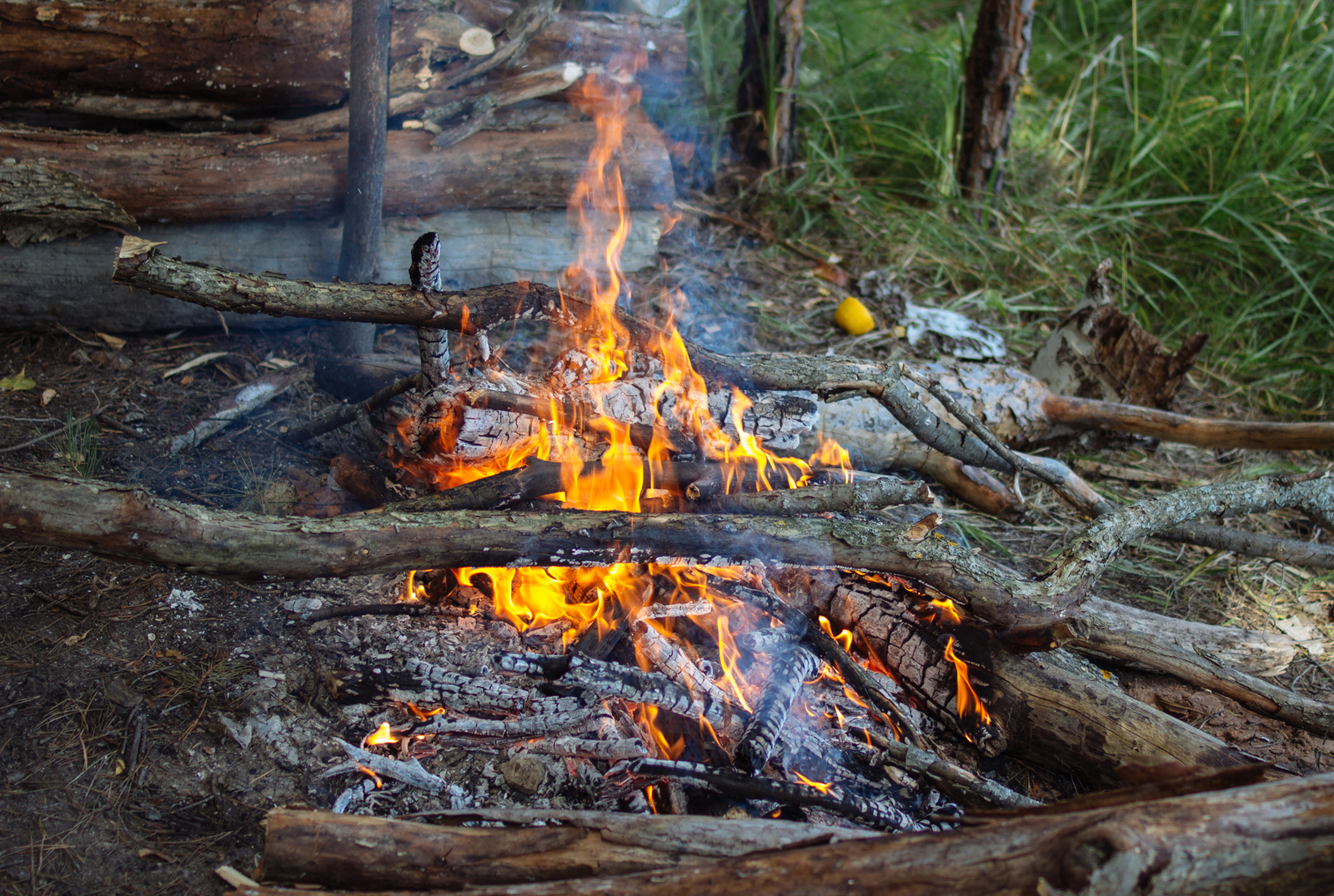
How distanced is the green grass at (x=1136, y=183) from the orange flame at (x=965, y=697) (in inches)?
115

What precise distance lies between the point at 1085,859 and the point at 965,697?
3.64 ft

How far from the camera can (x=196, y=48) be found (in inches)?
147

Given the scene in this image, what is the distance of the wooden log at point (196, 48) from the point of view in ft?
11.7

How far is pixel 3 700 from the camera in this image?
2143 mm

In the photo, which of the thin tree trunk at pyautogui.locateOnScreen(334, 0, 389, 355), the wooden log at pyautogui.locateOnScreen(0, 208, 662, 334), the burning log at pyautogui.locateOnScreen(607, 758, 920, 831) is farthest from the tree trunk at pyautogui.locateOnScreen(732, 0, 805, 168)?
the burning log at pyautogui.locateOnScreen(607, 758, 920, 831)

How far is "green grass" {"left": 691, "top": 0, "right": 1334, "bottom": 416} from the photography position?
4.97m

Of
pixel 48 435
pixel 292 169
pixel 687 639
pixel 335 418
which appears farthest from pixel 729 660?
pixel 292 169

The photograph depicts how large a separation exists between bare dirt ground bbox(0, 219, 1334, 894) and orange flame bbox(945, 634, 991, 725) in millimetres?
169

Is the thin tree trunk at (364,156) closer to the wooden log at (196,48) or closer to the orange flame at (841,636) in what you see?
the wooden log at (196,48)

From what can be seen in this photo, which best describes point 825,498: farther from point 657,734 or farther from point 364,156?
point 364,156

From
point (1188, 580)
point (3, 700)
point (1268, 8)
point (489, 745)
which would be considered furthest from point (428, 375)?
point (1268, 8)

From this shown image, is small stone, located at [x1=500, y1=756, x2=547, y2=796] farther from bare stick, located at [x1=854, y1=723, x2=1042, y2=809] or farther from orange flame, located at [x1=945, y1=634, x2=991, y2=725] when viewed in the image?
orange flame, located at [x1=945, y1=634, x2=991, y2=725]

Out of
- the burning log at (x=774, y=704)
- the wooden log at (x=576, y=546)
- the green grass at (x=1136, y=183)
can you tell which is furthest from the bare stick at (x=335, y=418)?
the green grass at (x=1136, y=183)

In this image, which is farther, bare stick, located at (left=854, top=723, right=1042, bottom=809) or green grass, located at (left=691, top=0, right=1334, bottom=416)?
green grass, located at (left=691, top=0, right=1334, bottom=416)
